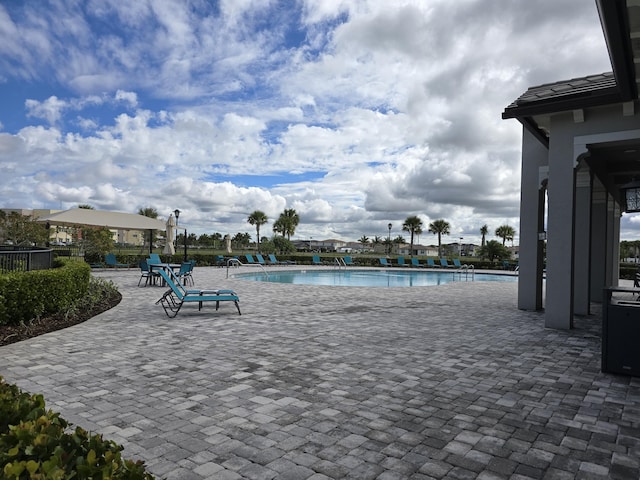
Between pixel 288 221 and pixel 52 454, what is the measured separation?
198ft

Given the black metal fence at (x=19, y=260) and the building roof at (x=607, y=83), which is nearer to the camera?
the building roof at (x=607, y=83)

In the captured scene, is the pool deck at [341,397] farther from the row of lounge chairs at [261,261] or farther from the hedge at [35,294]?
the row of lounge chairs at [261,261]

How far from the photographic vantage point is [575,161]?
27.0 ft

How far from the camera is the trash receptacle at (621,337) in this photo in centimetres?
522

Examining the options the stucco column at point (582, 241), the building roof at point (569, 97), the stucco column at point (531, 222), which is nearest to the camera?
the building roof at point (569, 97)

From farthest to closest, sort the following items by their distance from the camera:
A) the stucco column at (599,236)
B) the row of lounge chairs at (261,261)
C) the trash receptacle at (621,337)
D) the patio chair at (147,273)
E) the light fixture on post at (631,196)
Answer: the row of lounge chairs at (261,261)
the patio chair at (147,273)
the light fixture on post at (631,196)
the stucco column at (599,236)
the trash receptacle at (621,337)

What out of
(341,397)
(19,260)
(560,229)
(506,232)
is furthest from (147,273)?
(506,232)

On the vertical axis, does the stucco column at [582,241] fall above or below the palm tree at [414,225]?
below

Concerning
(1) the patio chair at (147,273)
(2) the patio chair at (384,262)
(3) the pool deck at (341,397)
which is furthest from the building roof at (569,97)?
(2) the patio chair at (384,262)

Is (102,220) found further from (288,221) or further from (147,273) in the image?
(288,221)

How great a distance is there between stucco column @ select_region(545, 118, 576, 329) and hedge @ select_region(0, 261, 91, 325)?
994cm

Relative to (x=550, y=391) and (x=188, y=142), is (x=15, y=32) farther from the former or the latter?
(x=550, y=391)

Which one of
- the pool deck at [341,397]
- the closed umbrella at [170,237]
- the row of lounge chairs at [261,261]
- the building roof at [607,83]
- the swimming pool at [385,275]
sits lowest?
the swimming pool at [385,275]

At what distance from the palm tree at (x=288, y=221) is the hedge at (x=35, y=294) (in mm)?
52373
